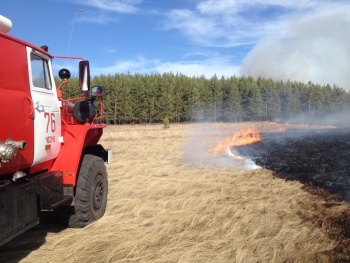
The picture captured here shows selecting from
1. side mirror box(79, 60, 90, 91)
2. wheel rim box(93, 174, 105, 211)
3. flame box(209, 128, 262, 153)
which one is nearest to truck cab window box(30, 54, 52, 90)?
side mirror box(79, 60, 90, 91)

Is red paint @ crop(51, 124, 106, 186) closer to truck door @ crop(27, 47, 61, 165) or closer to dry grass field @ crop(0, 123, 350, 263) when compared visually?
truck door @ crop(27, 47, 61, 165)

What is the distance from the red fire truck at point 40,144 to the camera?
3.37m

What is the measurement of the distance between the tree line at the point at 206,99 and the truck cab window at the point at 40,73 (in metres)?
41.9

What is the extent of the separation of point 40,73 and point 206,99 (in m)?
52.2

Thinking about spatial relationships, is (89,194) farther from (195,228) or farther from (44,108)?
(195,228)

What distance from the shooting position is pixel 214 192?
704 cm

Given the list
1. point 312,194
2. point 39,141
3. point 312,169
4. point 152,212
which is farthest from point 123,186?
point 312,169

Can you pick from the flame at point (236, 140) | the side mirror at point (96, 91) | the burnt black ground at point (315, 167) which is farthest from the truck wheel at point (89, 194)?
the flame at point (236, 140)

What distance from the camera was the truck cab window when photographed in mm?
4246

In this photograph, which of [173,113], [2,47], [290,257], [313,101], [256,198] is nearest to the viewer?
[2,47]

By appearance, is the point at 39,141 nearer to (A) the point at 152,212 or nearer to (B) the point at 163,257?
(B) the point at 163,257

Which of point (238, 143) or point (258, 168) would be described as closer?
point (258, 168)

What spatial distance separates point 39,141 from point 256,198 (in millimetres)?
4413

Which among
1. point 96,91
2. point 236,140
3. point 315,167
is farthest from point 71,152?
point 236,140
